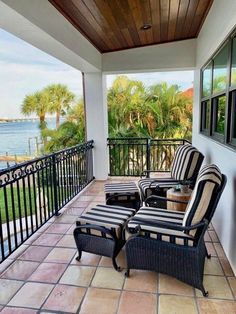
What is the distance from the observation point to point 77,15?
3232 mm

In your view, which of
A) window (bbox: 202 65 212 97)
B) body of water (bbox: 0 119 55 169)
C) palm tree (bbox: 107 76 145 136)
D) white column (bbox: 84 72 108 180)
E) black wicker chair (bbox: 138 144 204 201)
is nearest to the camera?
black wicker chair (bbox: 138 144 204 201)

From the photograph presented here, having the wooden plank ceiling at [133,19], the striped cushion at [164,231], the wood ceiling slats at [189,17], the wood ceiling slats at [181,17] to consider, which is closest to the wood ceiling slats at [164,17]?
the wooden plank ceiling at [133,19]

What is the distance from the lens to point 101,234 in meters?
2.32

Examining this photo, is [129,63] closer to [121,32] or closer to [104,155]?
[121,32]

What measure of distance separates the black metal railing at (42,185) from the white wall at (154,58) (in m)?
1.72

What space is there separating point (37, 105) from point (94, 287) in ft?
30.8

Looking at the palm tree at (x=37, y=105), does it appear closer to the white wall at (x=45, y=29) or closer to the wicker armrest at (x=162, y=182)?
the white wall at (x=45, y=29)

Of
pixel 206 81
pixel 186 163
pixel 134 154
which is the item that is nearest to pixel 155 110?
pixel 134 154

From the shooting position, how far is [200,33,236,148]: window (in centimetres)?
252

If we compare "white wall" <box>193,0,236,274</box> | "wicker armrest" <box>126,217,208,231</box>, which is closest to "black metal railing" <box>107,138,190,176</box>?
"white wall" <box>193,0,236,274</box>

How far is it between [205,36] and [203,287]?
3.48 m

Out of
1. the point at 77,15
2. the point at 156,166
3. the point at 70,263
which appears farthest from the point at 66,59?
the point at 156,166

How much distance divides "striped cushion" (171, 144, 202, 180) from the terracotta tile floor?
1.04m

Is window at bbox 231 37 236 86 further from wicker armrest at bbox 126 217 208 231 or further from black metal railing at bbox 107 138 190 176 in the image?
black metal railing at bbox 107 138 190 176
